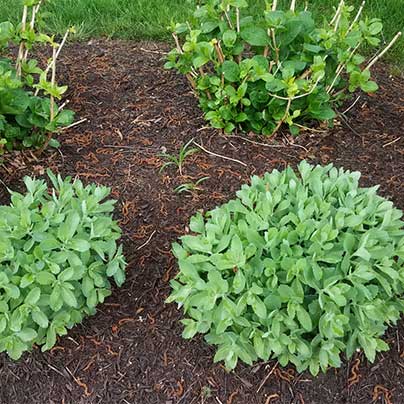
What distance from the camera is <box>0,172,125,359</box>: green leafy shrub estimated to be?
7.40ft

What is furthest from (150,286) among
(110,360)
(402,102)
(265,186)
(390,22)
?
(390,22)

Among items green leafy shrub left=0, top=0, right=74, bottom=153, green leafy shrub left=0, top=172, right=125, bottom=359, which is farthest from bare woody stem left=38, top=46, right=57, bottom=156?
green leafy shrub left=0, top=172, right=125, bottom=359

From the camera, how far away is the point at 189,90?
149 inches

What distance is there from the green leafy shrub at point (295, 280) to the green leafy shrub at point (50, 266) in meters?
0.31

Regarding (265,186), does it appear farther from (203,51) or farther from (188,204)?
(203,51)

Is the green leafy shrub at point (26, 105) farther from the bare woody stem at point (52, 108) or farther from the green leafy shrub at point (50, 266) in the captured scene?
the green leafy shrub at point (50, 266)

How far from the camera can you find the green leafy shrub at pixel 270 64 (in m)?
3.18

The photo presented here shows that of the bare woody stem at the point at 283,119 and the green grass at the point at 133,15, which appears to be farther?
the green grass at the point at 133,15

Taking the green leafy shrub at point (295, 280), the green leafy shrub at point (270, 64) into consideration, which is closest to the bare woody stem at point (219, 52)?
the green leafy shrub at point (270, 64)

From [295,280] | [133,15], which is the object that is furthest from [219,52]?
[133,15]

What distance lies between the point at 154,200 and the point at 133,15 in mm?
2222

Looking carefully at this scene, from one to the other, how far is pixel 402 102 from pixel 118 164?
68.8 inches

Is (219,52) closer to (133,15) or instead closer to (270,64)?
(270,64)

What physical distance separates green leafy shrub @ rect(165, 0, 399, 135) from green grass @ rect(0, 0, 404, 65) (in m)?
1.26
